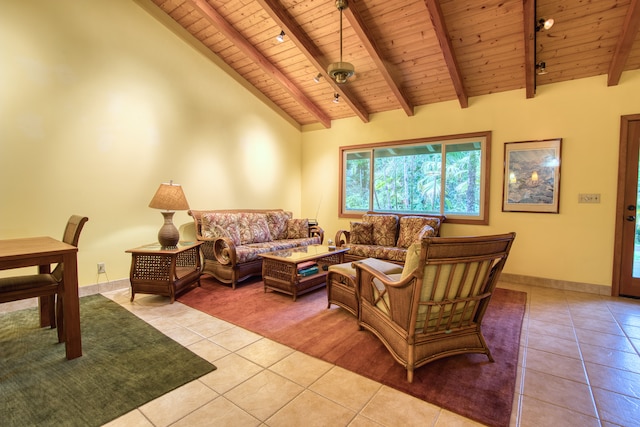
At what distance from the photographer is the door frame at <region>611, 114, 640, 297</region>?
3.63 m

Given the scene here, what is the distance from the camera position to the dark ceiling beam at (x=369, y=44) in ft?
11.0

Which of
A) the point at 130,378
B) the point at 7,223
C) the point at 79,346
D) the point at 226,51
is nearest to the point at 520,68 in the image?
the point at 226,51

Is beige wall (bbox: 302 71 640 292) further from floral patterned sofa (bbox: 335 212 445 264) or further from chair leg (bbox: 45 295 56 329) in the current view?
chair leg (bbox: 45 295 56 329)

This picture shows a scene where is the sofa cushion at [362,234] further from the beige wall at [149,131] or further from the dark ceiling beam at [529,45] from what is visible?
the dark ceiling beam at [529,45]

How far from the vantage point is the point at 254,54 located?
4441mm

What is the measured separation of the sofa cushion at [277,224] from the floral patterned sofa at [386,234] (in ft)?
3.34

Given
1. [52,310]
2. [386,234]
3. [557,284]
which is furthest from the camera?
[386,234]

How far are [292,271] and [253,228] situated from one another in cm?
161

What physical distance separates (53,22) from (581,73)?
600cm

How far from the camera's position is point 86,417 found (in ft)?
5.26

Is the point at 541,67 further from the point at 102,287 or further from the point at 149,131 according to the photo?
the point at 102,287

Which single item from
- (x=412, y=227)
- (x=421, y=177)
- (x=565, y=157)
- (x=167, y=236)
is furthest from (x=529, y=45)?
(x=167, y=236)

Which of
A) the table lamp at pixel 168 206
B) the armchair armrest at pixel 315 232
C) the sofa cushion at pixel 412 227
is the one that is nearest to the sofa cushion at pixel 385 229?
the sofa cushion at pixel 412 227

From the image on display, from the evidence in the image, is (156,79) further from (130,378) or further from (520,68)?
(520,68)
